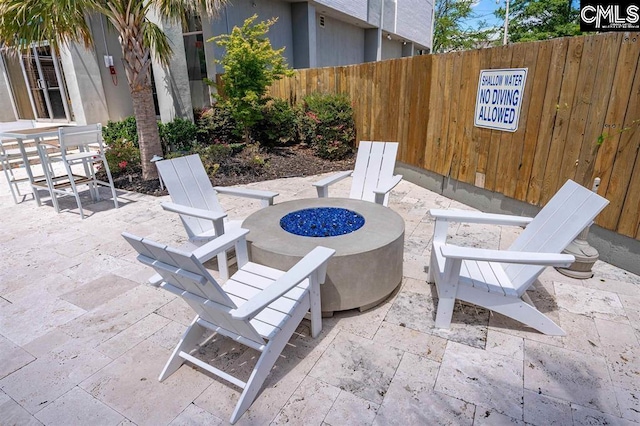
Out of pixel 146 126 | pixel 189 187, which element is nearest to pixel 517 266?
pixel 189 187

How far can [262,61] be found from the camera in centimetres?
751

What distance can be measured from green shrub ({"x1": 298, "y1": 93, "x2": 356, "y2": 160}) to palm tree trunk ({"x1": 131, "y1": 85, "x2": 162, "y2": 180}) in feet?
10.8

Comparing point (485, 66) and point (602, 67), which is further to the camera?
point (485, 66)

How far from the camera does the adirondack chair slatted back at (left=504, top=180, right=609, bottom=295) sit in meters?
2.28

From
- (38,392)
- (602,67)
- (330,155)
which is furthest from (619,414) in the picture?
(330,155)

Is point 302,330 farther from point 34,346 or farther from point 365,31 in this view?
point 365,31

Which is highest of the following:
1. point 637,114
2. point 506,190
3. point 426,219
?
point 637,114

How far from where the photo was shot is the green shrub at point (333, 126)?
7570 millimetres

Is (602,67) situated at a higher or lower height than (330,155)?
higher

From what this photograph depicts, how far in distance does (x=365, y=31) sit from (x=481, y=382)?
1824cm

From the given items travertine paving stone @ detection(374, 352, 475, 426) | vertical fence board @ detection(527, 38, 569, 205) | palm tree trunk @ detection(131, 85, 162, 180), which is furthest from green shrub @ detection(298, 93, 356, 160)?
travertine paving stone @ detection(374, 352, 475, 426)

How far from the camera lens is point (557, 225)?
8.14 feet

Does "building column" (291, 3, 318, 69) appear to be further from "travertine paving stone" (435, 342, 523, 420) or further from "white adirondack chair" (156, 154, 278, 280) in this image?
"travertine paving stone" (435, 342, 523, 420)

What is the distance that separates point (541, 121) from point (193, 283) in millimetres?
3894
